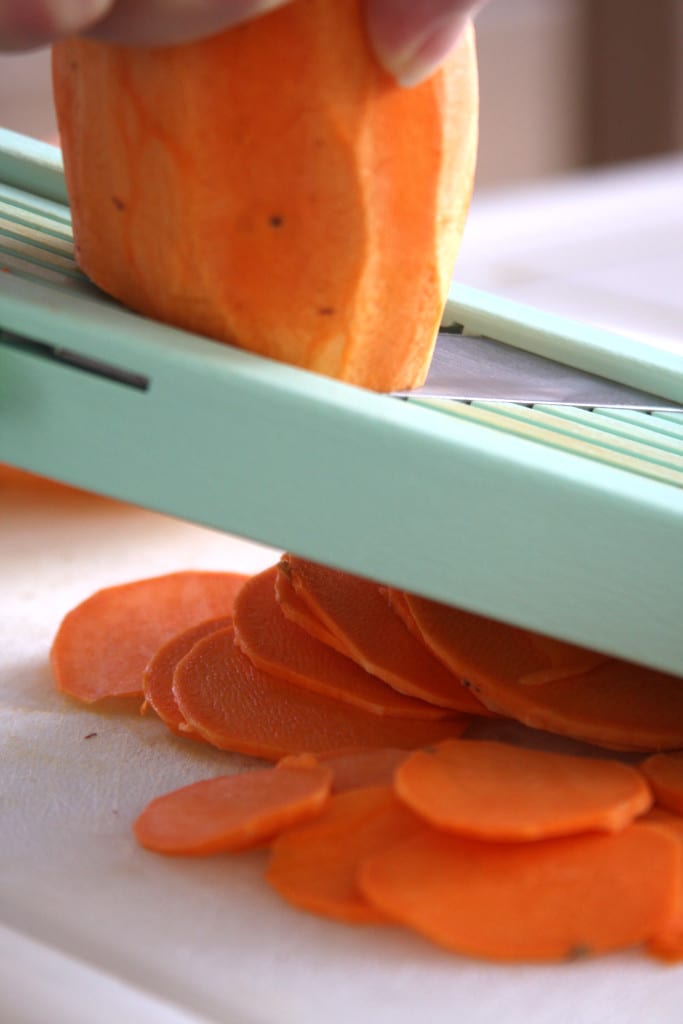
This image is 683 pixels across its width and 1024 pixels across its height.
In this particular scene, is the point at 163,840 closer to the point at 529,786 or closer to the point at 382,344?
the point at 529,786

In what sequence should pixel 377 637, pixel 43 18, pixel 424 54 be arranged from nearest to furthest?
1. pixel 43 18
2. pixel 424 54
3. pixel 377 637

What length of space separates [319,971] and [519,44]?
15.6ft

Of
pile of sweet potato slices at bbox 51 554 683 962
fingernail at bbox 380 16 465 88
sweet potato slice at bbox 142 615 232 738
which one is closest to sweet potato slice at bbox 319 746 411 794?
pile of sweet potato slices at bbox 51 554 683 962

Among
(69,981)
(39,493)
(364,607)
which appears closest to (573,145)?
(39,493)

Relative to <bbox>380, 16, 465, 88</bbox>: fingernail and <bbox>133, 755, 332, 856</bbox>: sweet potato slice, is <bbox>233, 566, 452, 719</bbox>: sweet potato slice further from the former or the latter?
<bbox>380, 16, 465, 88</bbox>: fingernail

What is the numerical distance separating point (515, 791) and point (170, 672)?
0.31 meters

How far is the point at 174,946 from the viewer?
77cm

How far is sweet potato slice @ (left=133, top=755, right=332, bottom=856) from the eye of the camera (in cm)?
83

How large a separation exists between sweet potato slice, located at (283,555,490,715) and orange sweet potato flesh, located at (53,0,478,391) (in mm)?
177

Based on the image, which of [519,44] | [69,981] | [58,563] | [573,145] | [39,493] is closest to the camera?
[69,981]

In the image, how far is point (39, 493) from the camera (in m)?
1.46

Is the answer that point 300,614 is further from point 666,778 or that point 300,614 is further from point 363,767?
point 666,778

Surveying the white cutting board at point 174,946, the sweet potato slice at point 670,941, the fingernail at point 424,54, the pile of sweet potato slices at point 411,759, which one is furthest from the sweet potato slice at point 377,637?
the fingernail at point 424,54

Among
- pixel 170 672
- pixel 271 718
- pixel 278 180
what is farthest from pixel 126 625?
pixel 278 180
